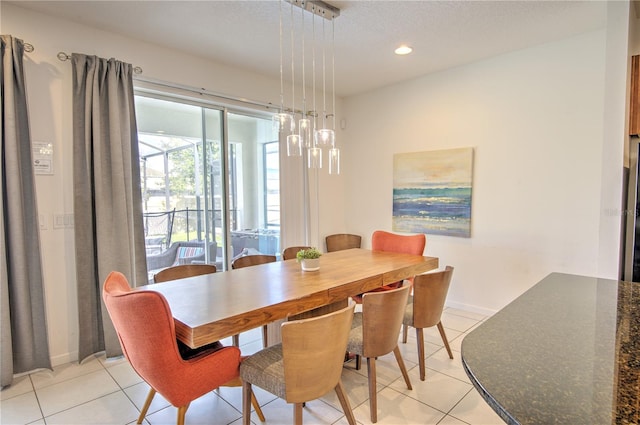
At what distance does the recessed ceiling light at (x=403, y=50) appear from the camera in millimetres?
3307

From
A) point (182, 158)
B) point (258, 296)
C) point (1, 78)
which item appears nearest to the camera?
point (258, 296)

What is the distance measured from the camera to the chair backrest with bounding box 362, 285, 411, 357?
1917 mm

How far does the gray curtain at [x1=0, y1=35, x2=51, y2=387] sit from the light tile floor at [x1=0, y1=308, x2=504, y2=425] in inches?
8.0

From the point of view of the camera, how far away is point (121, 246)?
292 centimetres

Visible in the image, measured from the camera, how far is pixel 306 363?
1557mm

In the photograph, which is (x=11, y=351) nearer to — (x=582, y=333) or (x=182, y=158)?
(x=182, y=158)

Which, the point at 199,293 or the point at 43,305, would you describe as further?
the point at 43,305

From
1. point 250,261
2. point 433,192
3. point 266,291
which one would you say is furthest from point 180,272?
point 433,192

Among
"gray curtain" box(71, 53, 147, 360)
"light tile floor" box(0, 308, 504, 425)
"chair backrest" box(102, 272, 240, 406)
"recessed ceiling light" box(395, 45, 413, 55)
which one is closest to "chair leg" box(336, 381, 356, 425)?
"light tile floor" box(0, 308, 504, 425)

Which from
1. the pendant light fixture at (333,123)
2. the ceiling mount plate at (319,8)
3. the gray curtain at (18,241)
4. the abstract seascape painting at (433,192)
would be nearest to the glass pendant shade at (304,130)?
the pendant light fixture at (333,123)

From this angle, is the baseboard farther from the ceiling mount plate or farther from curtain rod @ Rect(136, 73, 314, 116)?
the ceiling mount plate

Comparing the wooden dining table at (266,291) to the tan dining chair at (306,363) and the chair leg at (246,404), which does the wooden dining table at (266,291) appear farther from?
the chair leg at (246,404)

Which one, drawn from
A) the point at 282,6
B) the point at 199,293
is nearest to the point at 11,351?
the point at 199,293

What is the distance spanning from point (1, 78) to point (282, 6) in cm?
202
